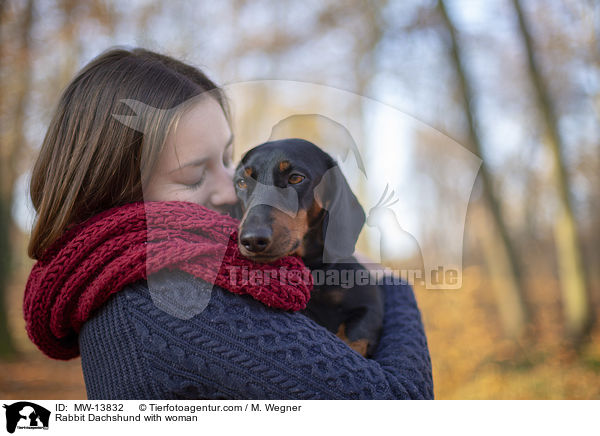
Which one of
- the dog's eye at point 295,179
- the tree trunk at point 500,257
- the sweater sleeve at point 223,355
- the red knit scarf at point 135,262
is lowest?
the sweater sleeve at point 223,355

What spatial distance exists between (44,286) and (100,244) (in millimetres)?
172

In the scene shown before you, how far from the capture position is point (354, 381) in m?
1.04

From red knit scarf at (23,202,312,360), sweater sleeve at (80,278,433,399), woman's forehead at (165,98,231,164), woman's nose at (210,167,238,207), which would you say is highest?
woman's forehead at (165,98,231,164)

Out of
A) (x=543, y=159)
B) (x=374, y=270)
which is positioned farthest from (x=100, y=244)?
(x=543, y=159)

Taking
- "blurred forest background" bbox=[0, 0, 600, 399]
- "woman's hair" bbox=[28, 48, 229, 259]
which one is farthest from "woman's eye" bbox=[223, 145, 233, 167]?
"blurred forest background" bbox=[0, 0, 600, 399]

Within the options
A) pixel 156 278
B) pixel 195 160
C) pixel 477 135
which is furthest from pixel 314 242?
pixel 477 135

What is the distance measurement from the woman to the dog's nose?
3 cm

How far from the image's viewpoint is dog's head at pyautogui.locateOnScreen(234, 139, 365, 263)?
136 centimetres

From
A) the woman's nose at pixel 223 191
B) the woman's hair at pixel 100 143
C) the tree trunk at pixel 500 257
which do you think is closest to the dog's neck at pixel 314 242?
the woman's nose at pixel 223 191

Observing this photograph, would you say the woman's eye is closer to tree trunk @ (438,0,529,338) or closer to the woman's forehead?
the woman's forehead

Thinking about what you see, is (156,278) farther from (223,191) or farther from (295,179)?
(295,179)

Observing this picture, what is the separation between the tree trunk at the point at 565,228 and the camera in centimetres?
550

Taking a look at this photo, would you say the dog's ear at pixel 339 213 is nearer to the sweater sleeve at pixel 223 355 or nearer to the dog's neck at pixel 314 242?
the dog's neck at pixel 314 242
